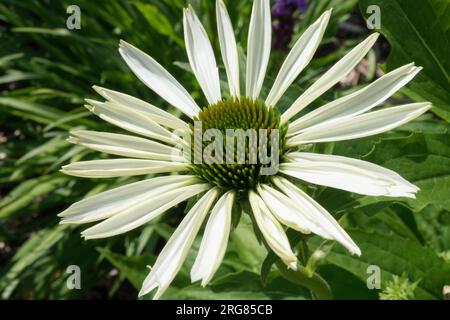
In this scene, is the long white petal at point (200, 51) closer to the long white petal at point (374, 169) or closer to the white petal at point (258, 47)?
the white petal at point (258, 47)

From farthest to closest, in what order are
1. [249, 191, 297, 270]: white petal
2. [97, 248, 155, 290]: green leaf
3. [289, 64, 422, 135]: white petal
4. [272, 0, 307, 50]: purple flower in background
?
[272, 0, 307, 50]: purple flower in background → [97, 248, 155, 290]: green leaf → [289, 64, 422, 135]: white petal → [249, 191, 297, 270]: white petal

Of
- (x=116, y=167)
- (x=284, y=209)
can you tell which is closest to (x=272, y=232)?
(x=284, y=209)

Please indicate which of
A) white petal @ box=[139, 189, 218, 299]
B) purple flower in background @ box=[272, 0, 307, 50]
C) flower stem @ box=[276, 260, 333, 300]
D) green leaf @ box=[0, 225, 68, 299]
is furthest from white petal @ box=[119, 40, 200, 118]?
green leaf @ box=[0, 225, 68, 299]

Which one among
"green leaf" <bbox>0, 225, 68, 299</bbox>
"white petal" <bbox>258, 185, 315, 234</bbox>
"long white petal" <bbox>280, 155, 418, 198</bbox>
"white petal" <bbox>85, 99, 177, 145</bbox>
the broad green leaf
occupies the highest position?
"white petal" <bbox>85, 99, 177, 145</bbox>

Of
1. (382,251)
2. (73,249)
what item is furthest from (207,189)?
(73,249)

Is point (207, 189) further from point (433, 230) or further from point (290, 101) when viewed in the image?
point (433, 230)

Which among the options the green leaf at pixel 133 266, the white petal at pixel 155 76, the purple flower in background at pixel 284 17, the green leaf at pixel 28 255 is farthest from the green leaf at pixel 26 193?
the white petal at pixel 155 76

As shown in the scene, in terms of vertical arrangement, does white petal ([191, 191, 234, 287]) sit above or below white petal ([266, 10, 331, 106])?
below

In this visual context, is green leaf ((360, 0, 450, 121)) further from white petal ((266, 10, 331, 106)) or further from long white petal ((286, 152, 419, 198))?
long white petal ((286, 152, 419, 198))
